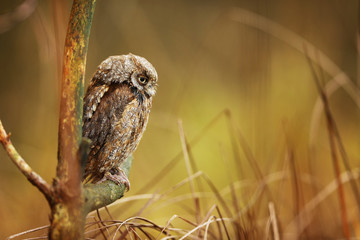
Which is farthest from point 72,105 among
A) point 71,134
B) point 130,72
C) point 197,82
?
point 197,82

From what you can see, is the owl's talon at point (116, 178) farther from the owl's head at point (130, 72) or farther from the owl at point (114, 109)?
the owl's head at point (130, 72)

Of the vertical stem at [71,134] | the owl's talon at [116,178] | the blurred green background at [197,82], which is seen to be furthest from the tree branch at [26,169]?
the blurred green background at [197,82]

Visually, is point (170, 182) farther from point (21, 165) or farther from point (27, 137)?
point (21, 165)

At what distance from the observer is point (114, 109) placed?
805 millimetres

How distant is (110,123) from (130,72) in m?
0.11

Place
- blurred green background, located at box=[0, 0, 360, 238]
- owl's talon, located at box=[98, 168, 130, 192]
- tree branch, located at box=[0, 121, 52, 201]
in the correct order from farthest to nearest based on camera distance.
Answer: blurred green background, located at box=[0, 0, 360, 238]
owl's talon, located at box=[98, 168, 130, 192]
tree branch, located at box=[0, 121, 52, 201]

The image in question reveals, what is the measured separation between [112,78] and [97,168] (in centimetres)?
19

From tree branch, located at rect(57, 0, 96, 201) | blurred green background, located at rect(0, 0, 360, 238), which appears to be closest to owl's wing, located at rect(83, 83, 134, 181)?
tree branch, located at rect(57, 0, 96, 201)

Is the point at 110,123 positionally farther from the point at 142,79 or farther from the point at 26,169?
the point at 26,169

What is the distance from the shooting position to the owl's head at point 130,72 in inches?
30.3

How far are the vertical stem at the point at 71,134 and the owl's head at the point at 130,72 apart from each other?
0.25 meters

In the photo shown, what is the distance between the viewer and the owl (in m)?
0.78

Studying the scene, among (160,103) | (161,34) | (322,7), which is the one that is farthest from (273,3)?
(160,103)

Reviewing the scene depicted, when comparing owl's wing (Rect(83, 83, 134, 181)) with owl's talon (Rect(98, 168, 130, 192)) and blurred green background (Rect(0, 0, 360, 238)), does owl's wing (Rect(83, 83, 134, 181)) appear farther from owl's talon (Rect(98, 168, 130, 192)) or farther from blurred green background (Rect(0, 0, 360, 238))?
blurred green background (Rect(0, 0, 360, 238))
